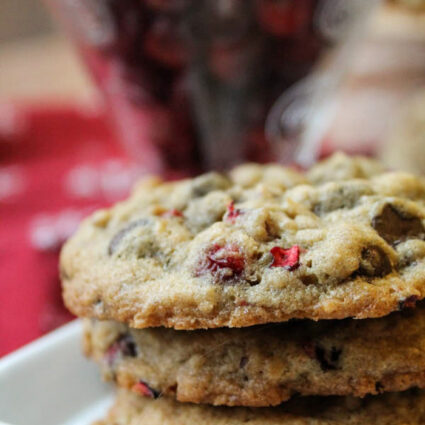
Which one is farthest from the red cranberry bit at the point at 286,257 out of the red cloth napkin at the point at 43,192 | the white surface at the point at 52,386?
the red cloth napkin at the point at 43,192

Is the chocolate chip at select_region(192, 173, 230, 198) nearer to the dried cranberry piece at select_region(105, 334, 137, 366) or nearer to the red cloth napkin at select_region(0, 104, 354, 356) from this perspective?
the dried cranberry piece at select_region(105, 334, 137, 366)

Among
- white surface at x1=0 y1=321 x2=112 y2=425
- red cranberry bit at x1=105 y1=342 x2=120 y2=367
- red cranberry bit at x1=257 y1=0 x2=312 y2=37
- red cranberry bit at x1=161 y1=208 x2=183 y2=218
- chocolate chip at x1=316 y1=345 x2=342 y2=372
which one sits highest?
red cranberry bit at x1=257 y1=0 x2=312 y2=37

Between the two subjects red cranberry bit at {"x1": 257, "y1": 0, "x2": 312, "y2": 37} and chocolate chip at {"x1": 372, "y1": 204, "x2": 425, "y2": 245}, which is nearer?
chocolate chip at {"x1": 372, "y1": 204, "x2": 425, "y2": 245}

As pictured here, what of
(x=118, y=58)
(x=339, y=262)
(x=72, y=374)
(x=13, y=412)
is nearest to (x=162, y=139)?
(x=118, y=58)

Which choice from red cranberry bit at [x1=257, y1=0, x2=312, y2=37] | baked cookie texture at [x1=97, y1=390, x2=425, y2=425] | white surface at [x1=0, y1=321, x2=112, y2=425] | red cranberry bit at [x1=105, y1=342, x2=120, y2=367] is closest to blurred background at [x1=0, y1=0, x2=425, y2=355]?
red cranberry bit at [x1=257, y1=0, x2=312, y2=37]

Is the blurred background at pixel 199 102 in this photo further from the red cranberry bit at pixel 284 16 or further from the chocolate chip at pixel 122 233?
the chocolate chip at pixel 122 233

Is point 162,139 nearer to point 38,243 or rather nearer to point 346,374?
point 38,243

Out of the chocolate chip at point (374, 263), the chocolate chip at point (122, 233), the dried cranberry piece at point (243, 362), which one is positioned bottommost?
the dried cranberry piece at point (243, 362)
